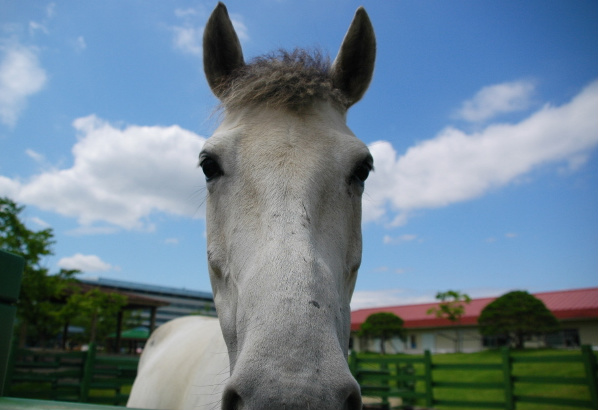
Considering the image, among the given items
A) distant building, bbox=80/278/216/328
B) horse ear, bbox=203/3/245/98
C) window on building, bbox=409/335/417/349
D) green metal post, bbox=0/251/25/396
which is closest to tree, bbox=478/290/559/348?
window on building, bbox=409/335/417/349

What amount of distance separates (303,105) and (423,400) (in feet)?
47.2

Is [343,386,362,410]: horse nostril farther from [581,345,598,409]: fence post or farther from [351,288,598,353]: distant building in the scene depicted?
[351,288,598,353]: distant building

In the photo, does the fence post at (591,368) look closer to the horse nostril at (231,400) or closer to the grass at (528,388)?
the grass at (528,388)

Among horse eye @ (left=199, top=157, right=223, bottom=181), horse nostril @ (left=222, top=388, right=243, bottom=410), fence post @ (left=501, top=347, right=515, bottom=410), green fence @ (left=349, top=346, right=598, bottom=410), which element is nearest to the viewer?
horse nostril @ (left=222, top=388, right=243, bottom=410)

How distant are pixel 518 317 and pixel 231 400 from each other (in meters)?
36.6

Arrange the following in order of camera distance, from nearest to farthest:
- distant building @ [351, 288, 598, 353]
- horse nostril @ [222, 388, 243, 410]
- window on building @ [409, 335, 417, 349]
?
1. horse nostril @ [222, 388, 243, 410]
2. distant building @ [351, 288, 598, 353]
3. window on building @ [409, 335, 417, 349]

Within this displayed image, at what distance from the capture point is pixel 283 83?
2.06 m

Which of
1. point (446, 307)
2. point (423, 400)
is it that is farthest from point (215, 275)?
point (446, 307)

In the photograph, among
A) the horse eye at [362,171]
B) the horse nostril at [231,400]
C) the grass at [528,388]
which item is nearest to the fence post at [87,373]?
the grass at [528,388]

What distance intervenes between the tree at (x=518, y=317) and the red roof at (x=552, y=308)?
705 cm

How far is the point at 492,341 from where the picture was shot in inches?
1622

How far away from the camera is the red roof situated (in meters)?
36.2

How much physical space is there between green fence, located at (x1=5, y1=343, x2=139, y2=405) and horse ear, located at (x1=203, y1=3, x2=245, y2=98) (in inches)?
425

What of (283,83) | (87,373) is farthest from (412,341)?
(283,83)
